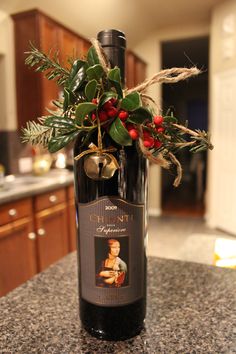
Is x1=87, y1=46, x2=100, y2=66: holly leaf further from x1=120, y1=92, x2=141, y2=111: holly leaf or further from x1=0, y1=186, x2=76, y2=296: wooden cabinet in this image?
x1=0, y1=186, x2=76, y2=296: wooden cabinet

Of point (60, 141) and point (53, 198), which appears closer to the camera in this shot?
point (60, 141)

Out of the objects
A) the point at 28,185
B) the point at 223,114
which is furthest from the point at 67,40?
the point at 223,114

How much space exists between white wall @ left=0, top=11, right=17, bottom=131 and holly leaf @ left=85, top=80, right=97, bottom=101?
2695mm

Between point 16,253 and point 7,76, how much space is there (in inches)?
65.4

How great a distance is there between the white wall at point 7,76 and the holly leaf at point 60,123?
8.69ft

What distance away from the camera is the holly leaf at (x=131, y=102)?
1.51 ft

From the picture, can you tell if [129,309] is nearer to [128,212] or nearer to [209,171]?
[128,212]

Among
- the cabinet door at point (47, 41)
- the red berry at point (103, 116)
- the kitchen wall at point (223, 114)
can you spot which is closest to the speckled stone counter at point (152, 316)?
the red berry at point (103, 116)

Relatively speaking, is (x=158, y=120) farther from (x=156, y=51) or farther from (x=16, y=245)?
(x=156, y=51)

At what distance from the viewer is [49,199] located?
8.18ft

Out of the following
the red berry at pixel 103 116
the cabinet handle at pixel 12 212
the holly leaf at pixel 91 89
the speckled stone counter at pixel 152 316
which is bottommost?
the cabinet handle at pixel 12 212

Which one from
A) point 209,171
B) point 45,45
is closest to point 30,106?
point 45,45

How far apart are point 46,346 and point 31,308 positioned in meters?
0.14

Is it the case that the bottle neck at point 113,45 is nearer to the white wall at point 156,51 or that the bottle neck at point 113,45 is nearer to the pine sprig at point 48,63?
the pine sprig at point 48,63
